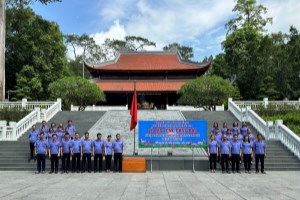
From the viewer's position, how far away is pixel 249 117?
19500 mm

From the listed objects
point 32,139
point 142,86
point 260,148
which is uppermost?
point 142,86

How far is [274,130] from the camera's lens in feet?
51.9

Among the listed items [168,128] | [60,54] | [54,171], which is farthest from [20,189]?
[60,54]

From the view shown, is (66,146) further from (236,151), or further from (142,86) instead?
(142,86)

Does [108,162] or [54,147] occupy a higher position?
[54,147]

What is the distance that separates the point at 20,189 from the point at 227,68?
34.7m

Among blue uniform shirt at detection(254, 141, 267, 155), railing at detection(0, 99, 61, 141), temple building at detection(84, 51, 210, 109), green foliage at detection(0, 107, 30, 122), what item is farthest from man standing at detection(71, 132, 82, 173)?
temple building at detection(84, 51, 210, 109)

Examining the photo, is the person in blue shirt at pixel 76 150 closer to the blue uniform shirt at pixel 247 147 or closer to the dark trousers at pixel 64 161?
the dark trousers at pixel 64 161

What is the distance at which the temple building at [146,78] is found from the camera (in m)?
35.7

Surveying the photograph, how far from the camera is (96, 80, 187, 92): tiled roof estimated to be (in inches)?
1372

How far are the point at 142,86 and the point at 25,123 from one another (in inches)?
765

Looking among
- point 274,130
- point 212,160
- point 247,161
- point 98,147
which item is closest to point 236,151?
point 247,161

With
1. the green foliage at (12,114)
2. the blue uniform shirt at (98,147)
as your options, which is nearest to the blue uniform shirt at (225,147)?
the blue uniform shirt at (98,147)

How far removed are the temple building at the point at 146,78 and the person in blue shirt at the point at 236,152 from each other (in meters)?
23.0
